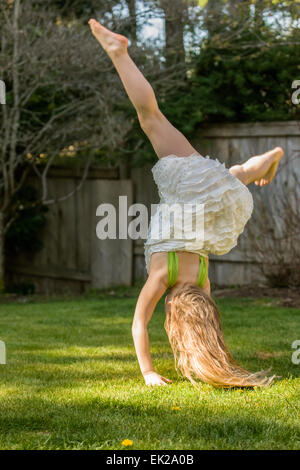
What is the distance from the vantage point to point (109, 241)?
360 inches

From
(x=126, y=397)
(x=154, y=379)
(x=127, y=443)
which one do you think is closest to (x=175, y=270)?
(x=154, y=379)

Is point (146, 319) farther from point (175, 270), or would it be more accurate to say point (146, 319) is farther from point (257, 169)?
point (257, 169)

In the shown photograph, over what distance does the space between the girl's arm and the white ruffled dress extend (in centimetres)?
18

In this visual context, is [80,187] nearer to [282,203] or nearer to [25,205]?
[25,205]

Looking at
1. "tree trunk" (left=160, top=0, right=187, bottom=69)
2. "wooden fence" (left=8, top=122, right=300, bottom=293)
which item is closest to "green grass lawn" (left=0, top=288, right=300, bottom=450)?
"wooden fence" (left=8, top=122, right=300, bottom=293)

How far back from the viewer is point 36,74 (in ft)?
25.7

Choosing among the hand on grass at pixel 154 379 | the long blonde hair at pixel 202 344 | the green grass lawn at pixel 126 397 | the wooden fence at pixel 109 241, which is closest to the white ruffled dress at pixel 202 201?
the long blonde hair at pixel 202 344

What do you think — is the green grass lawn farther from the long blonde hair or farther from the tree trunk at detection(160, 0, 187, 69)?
the tree trunk at detection(160, 0, 187, 69)

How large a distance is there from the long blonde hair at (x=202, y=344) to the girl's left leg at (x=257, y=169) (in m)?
0.78

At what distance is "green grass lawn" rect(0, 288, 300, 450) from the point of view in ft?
8.63

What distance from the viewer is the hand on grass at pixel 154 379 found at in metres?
3.53

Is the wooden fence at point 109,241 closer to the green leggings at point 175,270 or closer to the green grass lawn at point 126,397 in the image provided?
the green grass lawn at point 126,397

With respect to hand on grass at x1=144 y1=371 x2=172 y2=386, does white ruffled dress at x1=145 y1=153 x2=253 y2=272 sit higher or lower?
higher

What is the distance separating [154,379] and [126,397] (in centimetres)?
35
